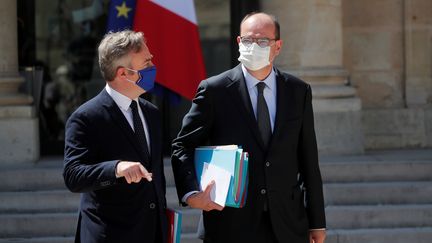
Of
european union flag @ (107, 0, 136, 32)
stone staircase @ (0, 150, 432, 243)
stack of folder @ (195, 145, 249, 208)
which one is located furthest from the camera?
european union flag @ (107, 0, 136, 32)

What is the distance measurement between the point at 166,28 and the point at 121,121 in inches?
174

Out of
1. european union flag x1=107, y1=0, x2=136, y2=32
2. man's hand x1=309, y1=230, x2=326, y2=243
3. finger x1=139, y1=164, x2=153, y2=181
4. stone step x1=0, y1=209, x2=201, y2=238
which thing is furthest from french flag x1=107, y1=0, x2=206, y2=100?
finger x1=139, y1=164, x2=153, y2=181

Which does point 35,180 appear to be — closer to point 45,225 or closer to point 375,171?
point 45,225

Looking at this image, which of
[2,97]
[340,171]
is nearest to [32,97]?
[2,97]

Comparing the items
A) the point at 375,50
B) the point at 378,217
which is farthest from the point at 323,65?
the point at 378,217

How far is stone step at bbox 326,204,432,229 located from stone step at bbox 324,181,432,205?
21 cm

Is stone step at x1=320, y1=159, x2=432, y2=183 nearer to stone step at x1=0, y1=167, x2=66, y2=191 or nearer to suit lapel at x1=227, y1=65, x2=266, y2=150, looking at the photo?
stone step at x1=0, y1=167, x2=66, y2=191

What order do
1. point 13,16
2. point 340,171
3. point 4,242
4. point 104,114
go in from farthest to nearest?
1. point 13,16
2. point 340,171
3. point 4,242
4. point 104,114

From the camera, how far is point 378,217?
7570 millimetres

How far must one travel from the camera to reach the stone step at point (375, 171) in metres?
8.06

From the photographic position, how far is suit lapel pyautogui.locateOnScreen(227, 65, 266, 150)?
4.28m

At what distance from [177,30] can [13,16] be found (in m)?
1.62

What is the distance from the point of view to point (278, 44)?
14.3ft

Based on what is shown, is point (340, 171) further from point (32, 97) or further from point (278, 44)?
point (278, 44)
